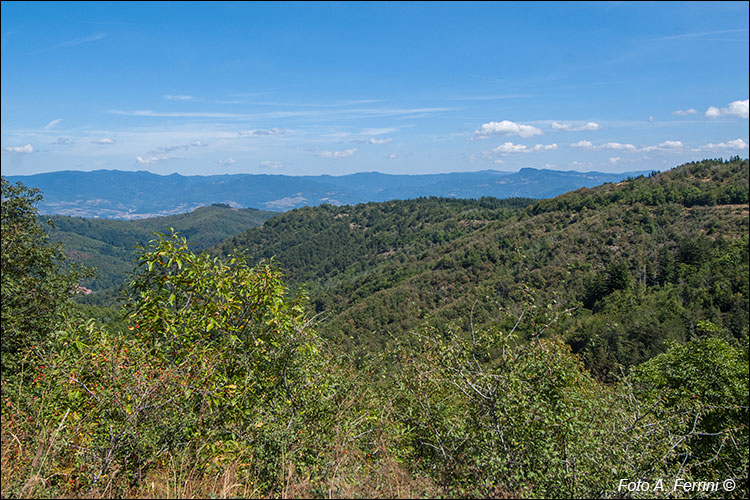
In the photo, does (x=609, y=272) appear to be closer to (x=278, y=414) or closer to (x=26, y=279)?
(x=278, y=414)

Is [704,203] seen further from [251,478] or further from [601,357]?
[251,478]

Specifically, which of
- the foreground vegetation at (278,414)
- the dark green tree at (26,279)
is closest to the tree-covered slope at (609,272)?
the foreground vegetation at (278,414)

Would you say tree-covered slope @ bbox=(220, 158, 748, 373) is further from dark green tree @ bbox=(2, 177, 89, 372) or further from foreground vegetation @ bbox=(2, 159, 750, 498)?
dark green tree @ bbox=(2, 177, 89, 372)

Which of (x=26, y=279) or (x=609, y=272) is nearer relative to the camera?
(x=26, y=279)

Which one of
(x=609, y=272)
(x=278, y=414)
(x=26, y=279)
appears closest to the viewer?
(x=278, y=414)

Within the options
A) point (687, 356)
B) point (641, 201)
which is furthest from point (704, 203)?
point (687, 356)

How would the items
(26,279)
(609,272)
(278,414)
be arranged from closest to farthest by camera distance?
1. (278,414)
2. (26,279)
3. (609,272)

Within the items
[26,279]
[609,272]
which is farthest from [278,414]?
[609,272]

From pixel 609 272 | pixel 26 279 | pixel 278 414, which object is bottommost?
pixel 609 272

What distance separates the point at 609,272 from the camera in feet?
172

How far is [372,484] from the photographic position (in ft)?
12.7

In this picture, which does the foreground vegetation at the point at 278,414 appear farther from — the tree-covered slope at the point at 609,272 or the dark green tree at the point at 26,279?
the dark green tree at the point at 26,279

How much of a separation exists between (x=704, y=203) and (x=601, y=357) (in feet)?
181

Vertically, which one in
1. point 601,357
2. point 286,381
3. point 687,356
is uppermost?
point 286,381
